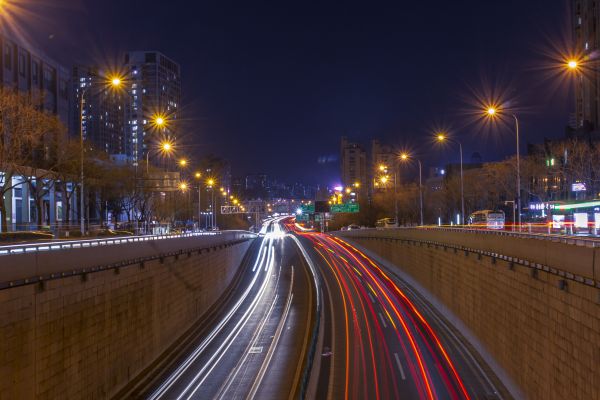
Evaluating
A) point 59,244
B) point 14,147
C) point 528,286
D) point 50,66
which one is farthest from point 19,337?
point 50,66

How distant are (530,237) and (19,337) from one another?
59.8ft

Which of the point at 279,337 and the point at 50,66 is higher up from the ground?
the point at 50,66

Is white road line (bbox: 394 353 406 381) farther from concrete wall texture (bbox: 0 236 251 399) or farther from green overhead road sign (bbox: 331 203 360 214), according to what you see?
green overhead road sign (bbox: 331 203 360 214)

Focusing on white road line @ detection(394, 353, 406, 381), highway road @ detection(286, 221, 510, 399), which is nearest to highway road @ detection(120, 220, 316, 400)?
highway road @ detection(286, 221, 510, 399)

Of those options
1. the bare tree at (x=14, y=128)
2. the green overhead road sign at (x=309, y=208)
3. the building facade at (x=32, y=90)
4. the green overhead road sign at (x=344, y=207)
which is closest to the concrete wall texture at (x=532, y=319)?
the bare tree at (x=14, y=128)

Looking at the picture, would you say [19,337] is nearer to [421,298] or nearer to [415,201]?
[421,298]

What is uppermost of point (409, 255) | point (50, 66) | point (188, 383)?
point (50, 66)

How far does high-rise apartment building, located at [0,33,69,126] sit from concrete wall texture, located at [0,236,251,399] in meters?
43.3

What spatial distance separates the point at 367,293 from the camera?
53031mm

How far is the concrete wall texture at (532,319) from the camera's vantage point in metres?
16.4

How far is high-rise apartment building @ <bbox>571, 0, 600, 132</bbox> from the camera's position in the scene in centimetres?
11375

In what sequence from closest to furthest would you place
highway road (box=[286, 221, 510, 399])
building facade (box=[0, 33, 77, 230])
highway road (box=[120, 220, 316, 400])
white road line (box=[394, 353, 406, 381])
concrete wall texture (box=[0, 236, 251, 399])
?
concrete wall texture (box=[0, 236, 251, 399])
highway road (box=[286, 221, 510, 399])
highway road (box=[120, 220, 316, 400])
white road line (box=[394, 353, 406, 381])
building facade (box=[0, 33, 77, 230])

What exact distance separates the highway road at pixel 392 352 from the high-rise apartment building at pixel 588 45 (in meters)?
75.6

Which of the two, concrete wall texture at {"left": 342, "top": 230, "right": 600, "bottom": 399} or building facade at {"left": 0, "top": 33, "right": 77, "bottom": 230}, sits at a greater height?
building facade at {"left": 0, "top": 33, "right": 77, "bottom": 230}
